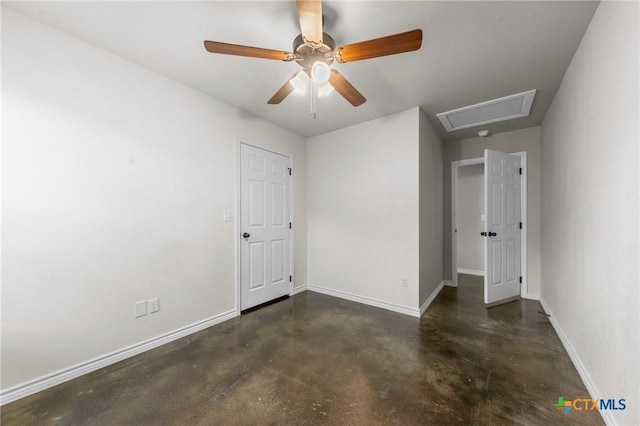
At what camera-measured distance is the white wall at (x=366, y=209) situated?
295 centimetres

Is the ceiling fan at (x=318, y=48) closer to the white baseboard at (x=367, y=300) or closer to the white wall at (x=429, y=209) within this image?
the white wall at (x=429, y=209)

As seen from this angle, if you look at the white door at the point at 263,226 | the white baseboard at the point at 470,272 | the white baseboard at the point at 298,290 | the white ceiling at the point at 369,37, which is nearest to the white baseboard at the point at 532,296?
the white baseboard at the point at 470,272

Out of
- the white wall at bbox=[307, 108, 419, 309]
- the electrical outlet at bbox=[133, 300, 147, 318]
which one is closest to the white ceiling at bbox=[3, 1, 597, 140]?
the white wall at bbox=[307, 108, 419, 309]

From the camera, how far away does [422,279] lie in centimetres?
299

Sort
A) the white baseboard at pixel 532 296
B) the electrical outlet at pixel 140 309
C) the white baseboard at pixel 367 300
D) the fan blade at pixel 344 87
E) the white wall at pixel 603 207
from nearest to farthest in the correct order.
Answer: the white wall at pixel 603 207 < the fan blade at pixel 344 87 < the electrical outlet at pixel 140 309 < the white baseboard at pixel 367 300 < the white baseboard at pixel 532 296

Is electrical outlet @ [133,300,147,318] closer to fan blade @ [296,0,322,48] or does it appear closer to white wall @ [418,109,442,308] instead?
fan blade @ [296,0,322,48]

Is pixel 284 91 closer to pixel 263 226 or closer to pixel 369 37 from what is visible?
pixel 369 37

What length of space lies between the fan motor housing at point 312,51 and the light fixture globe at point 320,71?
A: 5 centimetres

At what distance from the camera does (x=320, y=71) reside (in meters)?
1.61

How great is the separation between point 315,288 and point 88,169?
303 centimetres

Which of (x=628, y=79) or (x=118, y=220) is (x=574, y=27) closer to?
(x=628, y=79)

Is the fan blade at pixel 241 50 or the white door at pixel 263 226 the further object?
the white door at pixel 263 226

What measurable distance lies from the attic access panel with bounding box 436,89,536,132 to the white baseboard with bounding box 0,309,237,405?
377cm

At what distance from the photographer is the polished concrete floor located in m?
1.45
